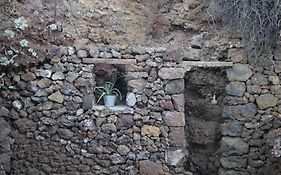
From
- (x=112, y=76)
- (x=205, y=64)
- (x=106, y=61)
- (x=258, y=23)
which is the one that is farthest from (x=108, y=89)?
(x=258, y=23)

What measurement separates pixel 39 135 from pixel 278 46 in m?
2.76

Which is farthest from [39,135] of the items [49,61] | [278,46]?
[278,46]

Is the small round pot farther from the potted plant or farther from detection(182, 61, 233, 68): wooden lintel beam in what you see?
detection(182, 61, 233, 68): wooden lintel beam

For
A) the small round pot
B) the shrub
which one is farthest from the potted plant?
the shrub

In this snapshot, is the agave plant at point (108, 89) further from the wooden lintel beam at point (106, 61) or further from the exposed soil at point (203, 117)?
the exposed soil at point (203, 117)

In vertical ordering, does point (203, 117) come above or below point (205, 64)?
below

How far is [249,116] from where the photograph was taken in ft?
15.0

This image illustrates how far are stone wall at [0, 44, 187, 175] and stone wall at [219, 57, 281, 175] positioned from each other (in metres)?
0.55

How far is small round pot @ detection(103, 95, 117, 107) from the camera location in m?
4.59

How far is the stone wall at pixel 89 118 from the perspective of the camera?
14.8 ft

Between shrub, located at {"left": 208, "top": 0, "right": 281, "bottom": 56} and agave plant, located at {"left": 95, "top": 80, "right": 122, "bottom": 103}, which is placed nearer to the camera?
shrub, located at {"left": 208, "top": 0, "right": 281, "bottom": 56}

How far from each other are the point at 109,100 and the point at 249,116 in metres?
1.54

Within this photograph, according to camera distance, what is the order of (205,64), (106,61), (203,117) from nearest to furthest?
1. (106,61)
2. (205,64)
3. (203,117)

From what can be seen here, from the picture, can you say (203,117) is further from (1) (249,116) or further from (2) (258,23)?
(2) (258,23)
